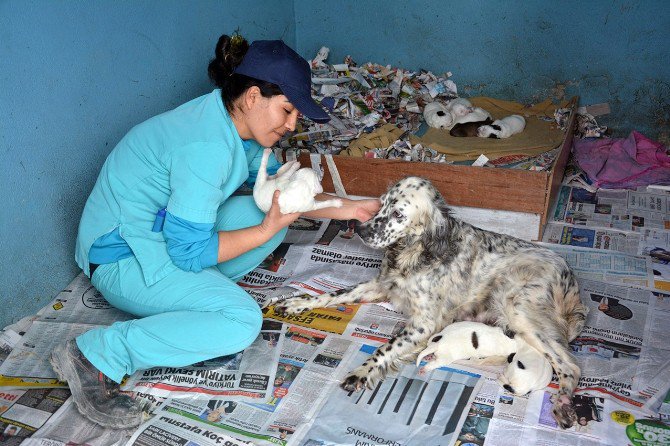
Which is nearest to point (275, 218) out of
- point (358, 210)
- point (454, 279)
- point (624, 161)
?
point (358, 210)

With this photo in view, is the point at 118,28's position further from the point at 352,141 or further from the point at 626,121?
the point at 626,121

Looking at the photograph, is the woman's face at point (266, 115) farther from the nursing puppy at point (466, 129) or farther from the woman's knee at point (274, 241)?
the nursing puppy at point (466, 129)

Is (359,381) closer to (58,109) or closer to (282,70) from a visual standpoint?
(282,70)

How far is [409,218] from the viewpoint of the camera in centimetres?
315

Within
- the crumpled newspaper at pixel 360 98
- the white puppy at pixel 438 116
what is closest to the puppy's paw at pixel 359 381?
the crumpled newspaper at pixel 360 98

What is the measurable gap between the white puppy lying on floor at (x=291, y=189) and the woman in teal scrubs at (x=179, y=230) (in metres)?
0.06

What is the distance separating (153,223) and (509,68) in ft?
12.0

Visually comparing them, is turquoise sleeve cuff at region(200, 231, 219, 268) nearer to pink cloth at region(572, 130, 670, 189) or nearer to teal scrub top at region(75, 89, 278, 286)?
teal scrub top at region(75, 89, 278, 286)

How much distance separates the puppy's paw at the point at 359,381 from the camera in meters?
2.91

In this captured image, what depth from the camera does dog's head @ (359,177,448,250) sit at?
314 centimetres

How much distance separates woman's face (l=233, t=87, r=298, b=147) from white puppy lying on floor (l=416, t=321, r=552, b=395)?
44.6 inches

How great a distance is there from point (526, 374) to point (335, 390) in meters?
0.79

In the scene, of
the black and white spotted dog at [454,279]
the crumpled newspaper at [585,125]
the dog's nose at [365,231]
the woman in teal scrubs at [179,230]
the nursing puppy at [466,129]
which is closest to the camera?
the woman in teal scrubs at [179,230]

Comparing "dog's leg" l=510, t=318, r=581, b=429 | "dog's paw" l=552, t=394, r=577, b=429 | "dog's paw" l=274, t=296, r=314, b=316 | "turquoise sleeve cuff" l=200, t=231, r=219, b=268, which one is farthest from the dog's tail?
"turquoise sleeve cuff" l=200, t=231, r=219, b=268
